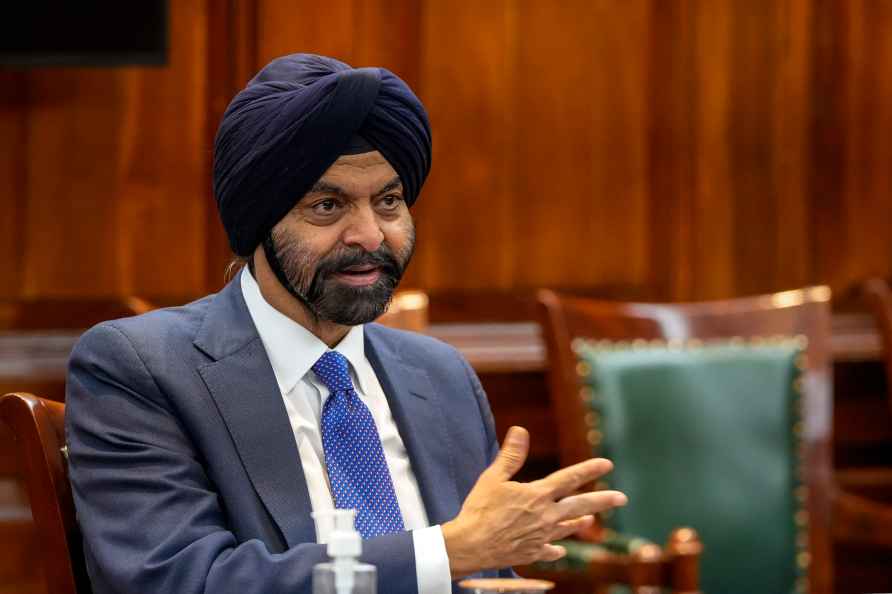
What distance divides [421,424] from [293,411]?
0.74 ft

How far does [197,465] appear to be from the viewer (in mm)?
2035

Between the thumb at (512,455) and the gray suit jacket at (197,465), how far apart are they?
0.15 metres

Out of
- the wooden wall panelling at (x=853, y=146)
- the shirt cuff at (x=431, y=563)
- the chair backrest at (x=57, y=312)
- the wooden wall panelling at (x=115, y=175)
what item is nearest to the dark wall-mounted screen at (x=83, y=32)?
the wooden wall panelling at (x=115, y=175)

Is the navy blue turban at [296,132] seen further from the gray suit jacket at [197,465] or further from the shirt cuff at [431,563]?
the shirt cuff at [431,563]

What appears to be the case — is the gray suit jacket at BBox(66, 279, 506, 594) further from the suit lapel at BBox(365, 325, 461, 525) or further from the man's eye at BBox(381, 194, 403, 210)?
the man's eye at BBox(381, 194, 403, 210)

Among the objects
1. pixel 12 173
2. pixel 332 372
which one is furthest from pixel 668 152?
pixel 332 372

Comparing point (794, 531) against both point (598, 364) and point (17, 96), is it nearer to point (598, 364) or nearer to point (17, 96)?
point (598, 364)

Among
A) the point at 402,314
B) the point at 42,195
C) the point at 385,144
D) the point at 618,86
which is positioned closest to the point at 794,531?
the point at 402,314

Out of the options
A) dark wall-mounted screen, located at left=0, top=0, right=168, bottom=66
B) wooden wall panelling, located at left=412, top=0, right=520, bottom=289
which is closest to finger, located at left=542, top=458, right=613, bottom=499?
dark wall-mounted screen, located at left=0, top=0, right=168, bottom=66

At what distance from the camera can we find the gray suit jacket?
1925 millimetres

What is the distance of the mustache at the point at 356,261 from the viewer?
2.16 m

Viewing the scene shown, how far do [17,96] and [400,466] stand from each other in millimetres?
1931

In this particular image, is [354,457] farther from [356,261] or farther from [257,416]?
[356,261]

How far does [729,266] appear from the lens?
14.1 ft
